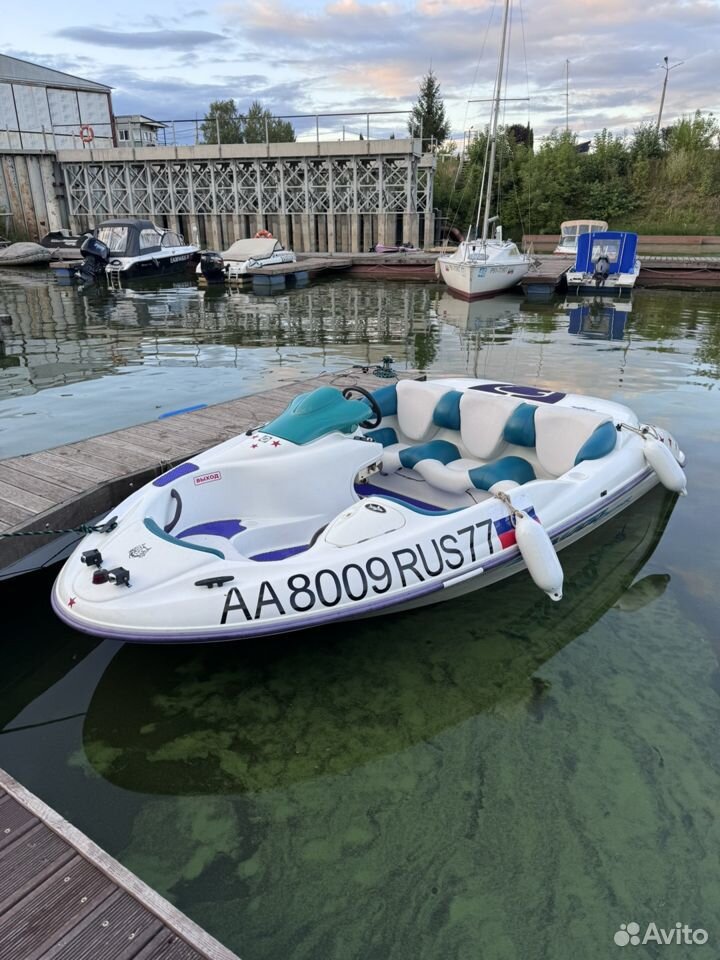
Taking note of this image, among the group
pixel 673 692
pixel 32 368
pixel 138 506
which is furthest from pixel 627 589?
pixel 32 368

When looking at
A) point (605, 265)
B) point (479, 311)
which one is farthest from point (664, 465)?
point (605, 265)

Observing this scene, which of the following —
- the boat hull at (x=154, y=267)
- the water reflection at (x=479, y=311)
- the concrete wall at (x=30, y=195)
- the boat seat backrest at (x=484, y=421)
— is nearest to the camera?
the boat seat backrest at (x=484, y=421)

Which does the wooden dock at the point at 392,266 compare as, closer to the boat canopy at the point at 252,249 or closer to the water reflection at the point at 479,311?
the boat canopy at the point at 252,249

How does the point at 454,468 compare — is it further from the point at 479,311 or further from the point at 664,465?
the point at 479,311

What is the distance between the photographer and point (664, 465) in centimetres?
592

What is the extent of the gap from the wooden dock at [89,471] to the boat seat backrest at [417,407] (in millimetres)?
1700

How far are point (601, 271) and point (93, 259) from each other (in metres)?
18.2

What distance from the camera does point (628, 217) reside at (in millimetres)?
37031

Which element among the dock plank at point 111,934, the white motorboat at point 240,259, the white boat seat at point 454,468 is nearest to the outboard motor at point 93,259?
the white motorboat at point 240,259

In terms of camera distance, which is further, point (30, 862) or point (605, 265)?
point (605, 265)

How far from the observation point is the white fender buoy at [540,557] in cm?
449

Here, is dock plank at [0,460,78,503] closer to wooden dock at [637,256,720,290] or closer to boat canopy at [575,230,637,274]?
boat canopy at [575,230,637,274]

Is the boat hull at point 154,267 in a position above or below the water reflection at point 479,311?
above

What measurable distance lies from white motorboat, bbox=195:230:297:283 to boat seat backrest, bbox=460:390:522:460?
19.2 m
